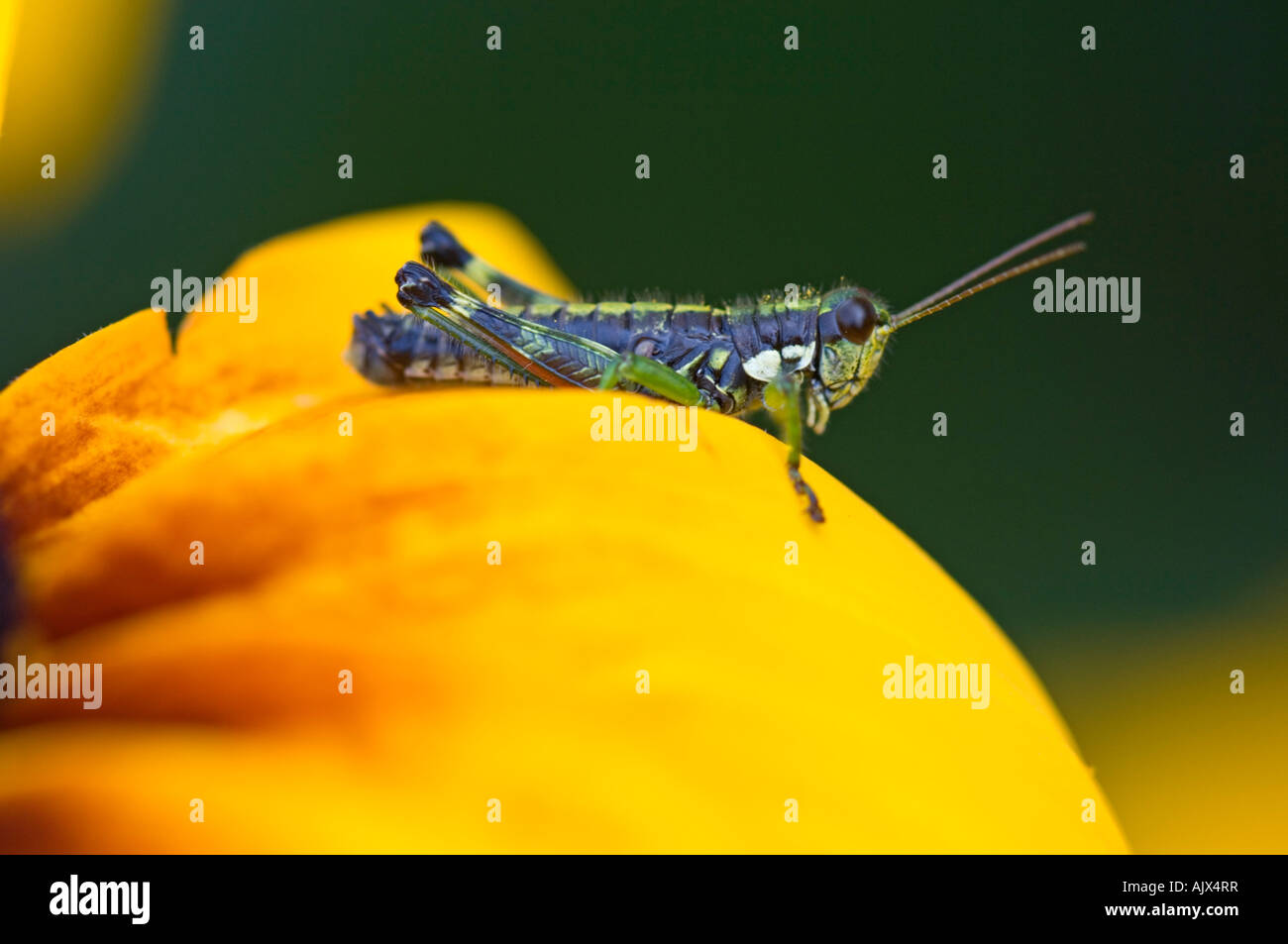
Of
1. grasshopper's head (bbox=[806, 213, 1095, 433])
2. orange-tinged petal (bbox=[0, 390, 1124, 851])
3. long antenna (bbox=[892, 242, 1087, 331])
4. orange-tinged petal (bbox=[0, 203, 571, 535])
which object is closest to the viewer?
orange-tinged petal (bbox=[0, 390, 1124, 851])

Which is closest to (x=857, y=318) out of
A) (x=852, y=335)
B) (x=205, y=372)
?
(x=852, y=335)

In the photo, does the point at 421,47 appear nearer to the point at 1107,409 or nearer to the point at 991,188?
the point at 991,188

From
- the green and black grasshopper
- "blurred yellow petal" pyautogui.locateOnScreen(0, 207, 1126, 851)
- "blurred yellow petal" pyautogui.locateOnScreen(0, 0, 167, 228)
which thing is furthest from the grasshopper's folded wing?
"blurred yellow petal" pyautogui.locateOnScreen(0, 207, 1126, 851)

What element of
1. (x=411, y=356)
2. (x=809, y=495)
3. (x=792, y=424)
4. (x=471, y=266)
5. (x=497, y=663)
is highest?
(x=471, y=266)

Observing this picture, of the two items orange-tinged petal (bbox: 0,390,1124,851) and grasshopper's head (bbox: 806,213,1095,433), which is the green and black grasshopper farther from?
orange-tinged petal (bbox: 0,390,1124,851)

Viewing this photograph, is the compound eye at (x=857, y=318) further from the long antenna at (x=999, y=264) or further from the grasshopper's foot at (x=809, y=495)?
the grasshopper's foot at (x=809, y=495)

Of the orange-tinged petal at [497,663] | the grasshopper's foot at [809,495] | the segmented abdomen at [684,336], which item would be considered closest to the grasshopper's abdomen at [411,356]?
the segmented abdomen at [684,336]

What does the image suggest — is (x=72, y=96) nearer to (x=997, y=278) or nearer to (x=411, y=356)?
(x=411, y=356)
